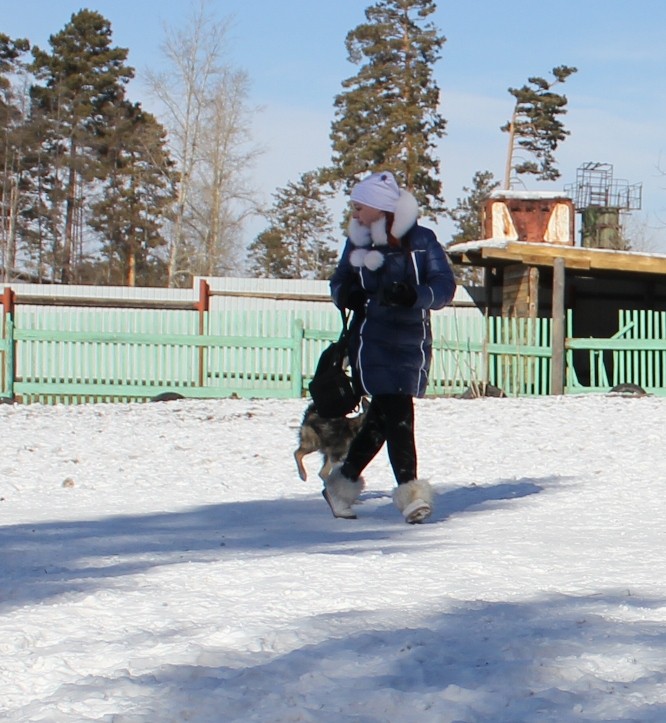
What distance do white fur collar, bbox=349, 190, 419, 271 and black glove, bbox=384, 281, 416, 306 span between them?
0.24m

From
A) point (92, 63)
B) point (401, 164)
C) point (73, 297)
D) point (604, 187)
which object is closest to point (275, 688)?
point (73, 297)

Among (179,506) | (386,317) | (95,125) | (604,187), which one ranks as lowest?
(179,506)

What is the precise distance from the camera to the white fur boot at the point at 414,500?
587cm

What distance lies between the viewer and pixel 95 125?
49.1 metres

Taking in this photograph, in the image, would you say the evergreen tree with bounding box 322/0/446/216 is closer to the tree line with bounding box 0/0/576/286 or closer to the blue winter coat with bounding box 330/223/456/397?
the tree line with bounding box 0/0/576/286

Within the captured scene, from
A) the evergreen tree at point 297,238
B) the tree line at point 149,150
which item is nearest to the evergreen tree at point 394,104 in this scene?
the tree line at point 149,150

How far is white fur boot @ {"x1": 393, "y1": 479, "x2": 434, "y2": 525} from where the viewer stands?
5867 mm

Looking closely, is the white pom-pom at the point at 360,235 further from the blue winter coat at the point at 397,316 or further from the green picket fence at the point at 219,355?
the green picket fence at the point at 219,355

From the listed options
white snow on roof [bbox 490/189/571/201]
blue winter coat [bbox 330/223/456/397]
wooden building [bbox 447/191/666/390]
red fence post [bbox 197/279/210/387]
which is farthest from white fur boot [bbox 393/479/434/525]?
white snow on roof [bbox 490/189/571/201]

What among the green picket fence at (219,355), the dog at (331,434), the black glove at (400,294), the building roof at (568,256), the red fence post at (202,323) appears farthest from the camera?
the building roof at (568,256)

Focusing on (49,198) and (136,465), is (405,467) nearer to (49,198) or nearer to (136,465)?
(136,465)

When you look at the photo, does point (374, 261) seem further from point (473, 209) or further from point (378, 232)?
point (473, 209)

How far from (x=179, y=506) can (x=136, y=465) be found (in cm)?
235

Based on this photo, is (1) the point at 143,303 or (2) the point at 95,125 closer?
(1) the point at 143,303
